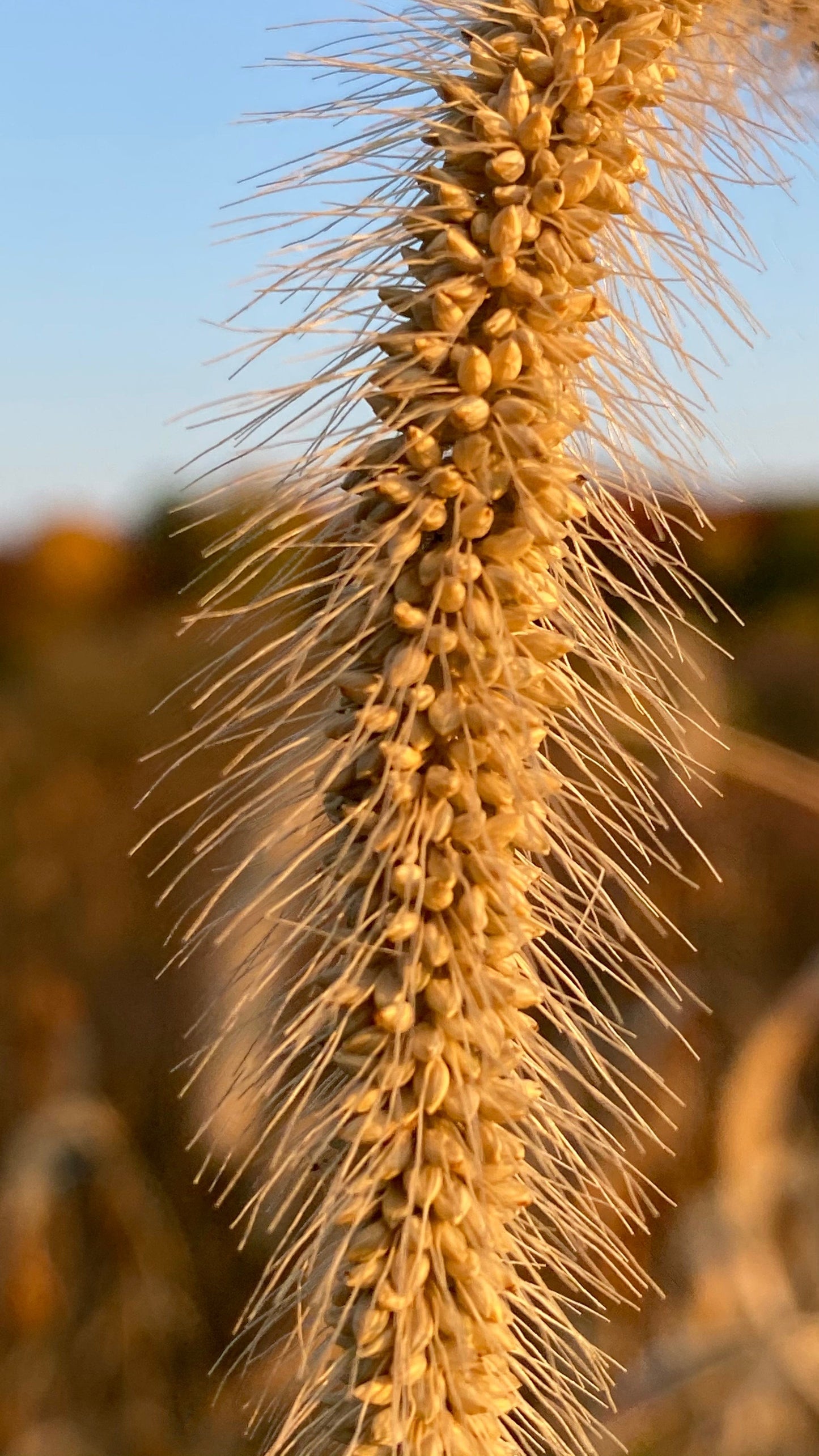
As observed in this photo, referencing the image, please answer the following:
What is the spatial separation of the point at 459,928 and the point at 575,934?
11 centimetres

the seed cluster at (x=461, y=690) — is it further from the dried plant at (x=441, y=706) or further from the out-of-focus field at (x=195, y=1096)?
the out-of-focus field at (x=195, y=1096)

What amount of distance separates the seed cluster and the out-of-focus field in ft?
3.49

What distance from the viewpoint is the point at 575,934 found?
21.4 inches

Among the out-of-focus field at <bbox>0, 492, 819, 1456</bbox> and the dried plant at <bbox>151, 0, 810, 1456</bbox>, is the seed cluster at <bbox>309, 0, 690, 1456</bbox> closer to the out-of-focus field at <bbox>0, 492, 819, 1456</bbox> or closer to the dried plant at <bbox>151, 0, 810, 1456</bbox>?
the dried plant at <bbox>151, 0, 810, 1456</bbox>

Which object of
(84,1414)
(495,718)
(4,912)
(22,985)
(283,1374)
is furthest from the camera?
(4,912)

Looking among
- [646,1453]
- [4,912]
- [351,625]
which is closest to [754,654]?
[646,1453]

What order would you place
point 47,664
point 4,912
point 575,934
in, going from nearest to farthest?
1. point 575,934
2. point 4,912
3. point 47,664

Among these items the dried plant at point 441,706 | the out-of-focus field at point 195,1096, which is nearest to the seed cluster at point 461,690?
the dried plant at point 441,706

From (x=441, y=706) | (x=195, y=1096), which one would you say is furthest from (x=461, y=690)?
(x=195, y=1096)

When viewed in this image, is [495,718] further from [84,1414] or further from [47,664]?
[47,664]

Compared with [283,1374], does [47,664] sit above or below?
above

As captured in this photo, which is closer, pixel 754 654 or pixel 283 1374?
pixel 283 1374

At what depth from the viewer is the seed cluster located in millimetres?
435

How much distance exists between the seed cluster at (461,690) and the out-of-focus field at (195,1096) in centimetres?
107
